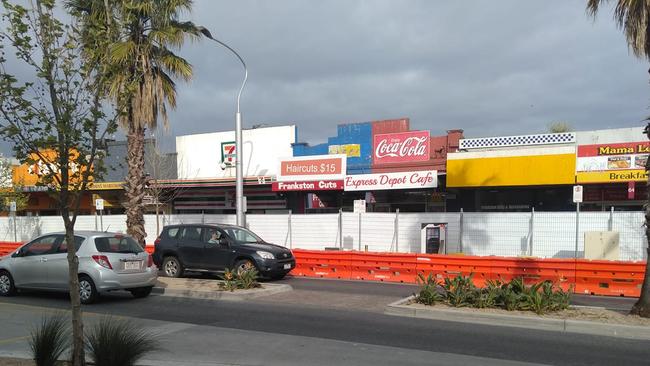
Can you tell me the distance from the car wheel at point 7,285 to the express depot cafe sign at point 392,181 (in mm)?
15070

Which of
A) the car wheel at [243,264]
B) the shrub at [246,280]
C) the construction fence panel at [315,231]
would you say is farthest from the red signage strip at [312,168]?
the shrub at [246,280]

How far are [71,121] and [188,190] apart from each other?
2747cm

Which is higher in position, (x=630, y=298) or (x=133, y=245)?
(x=133, y=245)

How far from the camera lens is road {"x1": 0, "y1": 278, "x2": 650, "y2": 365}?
24.6 ft

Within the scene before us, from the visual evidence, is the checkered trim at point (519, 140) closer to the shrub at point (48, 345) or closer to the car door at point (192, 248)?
the car door at point (192, 248)

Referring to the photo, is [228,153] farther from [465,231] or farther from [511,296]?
[511,296]

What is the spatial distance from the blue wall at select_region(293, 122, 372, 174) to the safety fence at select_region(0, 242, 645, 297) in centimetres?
1018

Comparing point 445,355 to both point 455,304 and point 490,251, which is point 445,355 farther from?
point 490,251

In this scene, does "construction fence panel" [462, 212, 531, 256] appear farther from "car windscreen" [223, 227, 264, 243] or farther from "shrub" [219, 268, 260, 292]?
"shrub" [219, 268, 260, 292]

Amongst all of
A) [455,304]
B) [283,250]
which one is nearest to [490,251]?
[283,250]

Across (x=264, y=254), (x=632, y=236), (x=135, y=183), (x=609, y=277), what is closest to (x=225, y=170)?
(x=135, y=183)

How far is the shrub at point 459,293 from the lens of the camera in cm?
1073

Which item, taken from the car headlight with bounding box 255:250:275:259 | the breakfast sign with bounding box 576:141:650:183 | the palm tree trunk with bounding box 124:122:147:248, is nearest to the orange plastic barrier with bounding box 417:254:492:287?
the car headlight with bounding box 255:250:275:259

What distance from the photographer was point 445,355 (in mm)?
7656
